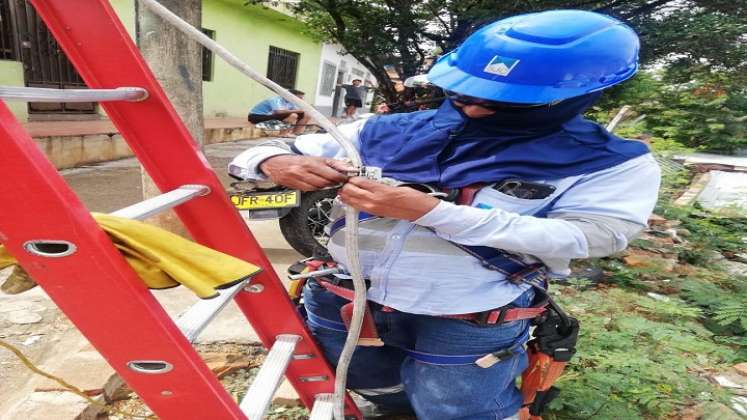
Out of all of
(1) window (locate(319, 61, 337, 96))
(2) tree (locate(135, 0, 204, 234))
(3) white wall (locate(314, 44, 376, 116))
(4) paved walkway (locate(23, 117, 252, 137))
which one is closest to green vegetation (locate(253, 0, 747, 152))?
(2) tree (locate(135, 0, 204, 234))

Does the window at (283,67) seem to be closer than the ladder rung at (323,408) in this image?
No

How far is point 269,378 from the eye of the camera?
126 cm

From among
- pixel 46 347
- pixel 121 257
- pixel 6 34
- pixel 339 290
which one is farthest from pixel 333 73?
pixel 121 257

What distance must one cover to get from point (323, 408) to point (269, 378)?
0.31 meters

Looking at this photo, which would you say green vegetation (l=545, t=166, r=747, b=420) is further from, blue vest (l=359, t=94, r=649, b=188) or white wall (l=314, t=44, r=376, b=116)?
white wall (l=314, t=44, r=376, b=116)

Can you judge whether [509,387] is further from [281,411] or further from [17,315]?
[17,315]

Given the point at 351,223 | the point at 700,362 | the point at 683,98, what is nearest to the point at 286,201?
the point at 351,223

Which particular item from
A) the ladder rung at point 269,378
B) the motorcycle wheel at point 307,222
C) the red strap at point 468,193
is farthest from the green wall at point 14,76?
the red strap at point 468,193

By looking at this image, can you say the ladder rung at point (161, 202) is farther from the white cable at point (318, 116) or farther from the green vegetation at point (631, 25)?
the green vegetation at point (631, 25)

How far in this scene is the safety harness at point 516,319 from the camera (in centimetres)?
126

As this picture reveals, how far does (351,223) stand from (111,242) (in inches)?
18.9

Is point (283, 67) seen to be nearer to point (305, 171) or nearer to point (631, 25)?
point (631, 25)

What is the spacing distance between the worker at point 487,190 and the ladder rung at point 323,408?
0.84 feet

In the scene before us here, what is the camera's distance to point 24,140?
2.41 ft
